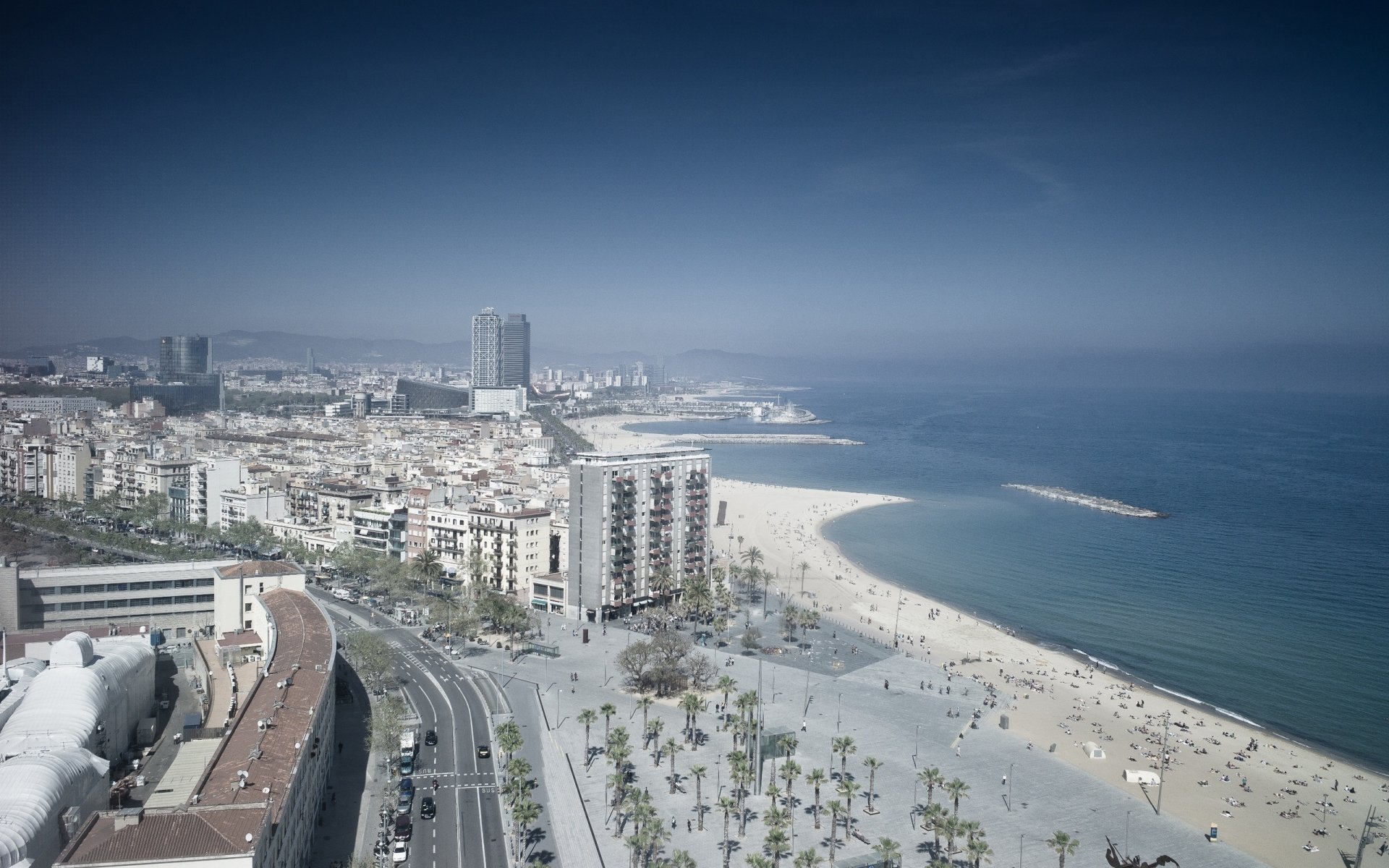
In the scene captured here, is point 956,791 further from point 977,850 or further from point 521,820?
point 521,820

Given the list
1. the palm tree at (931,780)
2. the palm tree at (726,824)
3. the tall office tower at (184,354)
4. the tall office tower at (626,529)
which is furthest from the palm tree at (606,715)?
the tall office tower at (184,354)

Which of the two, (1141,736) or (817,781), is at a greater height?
(817,781)

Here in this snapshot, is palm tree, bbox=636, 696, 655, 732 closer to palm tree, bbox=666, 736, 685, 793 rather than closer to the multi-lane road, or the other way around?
palm tree, bbox=666, 736, 685, 793

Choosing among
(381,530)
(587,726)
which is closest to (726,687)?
(587,726)

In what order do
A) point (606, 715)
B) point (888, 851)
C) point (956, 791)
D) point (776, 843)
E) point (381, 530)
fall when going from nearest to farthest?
point (776, 843), point (888, 851), point (956, 791), point (606, 715), point (381, 530)

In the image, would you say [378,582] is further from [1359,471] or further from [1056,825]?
[1359,471]

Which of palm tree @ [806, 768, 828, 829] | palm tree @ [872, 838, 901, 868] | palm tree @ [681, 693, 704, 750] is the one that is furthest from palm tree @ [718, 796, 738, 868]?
palm tree @ [681, 693, 704, 750]
